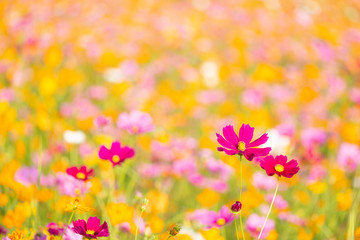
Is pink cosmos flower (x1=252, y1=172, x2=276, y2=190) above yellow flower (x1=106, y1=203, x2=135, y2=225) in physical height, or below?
below

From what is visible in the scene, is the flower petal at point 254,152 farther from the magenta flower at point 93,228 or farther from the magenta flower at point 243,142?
the magenta flower at point 93,228

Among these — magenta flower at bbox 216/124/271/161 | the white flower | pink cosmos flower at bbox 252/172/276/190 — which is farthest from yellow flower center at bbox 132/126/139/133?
the white flower

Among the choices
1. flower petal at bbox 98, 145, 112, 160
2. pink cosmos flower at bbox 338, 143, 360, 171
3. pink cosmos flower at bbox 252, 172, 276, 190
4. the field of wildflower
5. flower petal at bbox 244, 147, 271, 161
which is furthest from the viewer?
pink cosmos flower at bbox 338, 143, 360, 171

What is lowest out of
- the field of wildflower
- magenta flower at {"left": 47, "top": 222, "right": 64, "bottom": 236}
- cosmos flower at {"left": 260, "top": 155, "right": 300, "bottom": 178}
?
the field of wildflower

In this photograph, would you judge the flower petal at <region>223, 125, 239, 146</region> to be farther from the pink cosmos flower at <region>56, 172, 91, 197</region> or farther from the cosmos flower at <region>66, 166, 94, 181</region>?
the pink cosmos flower at <region>56, 172, 91, 197</region>

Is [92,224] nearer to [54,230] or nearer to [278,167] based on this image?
[54,230]

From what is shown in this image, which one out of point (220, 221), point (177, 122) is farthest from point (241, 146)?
point (177, 122)

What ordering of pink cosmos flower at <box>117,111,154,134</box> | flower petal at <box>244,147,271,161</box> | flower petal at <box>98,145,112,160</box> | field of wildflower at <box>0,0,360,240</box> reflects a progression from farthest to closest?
pink cosmos flower at <box>117,111,154,134</box>
field of wildflower at <box>0,0,360,240</box>
flower petal at <box>98,145,112,160</box>
flower petal at <box>244,147,271,161</box>

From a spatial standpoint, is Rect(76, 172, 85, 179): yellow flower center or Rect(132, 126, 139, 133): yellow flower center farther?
Rect(132, 126, 139, 133): yellow flower center

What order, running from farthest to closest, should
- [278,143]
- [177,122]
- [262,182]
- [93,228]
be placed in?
[177,122]
[278,143]
[262,182]
[93,228]
